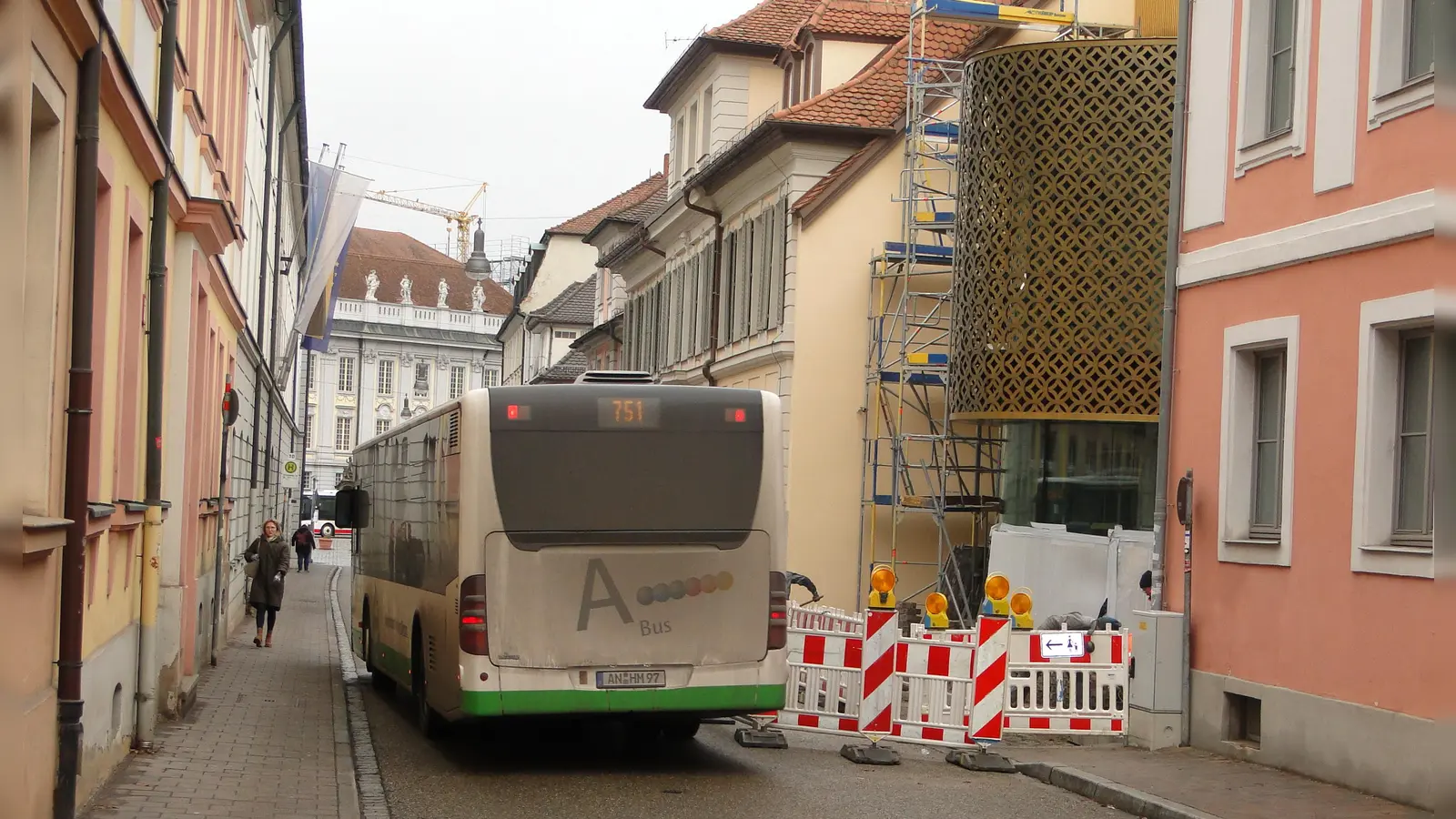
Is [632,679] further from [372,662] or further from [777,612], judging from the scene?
[372,662]

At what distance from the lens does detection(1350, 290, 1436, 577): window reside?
1116cm

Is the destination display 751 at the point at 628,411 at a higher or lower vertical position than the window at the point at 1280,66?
lower

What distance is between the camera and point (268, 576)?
24656 mm

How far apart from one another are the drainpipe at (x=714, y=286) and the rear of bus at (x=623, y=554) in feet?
80.1

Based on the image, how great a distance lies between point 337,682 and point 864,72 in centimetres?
1762

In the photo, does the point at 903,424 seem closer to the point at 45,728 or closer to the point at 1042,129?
the point at 1042,129

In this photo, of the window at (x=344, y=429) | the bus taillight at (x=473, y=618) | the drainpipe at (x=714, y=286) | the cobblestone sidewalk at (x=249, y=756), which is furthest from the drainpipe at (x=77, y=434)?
the window at (x=344, y=429)

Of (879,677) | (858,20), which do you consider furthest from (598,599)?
(858,20)

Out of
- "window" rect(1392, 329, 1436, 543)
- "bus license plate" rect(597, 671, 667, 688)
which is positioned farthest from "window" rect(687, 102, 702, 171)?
"window" rect(1392, 329, 1436, 543)

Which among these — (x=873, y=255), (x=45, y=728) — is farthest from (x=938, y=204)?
(x=45, y=728)

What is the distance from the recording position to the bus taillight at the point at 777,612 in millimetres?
12539

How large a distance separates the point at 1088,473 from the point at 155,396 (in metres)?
14.9

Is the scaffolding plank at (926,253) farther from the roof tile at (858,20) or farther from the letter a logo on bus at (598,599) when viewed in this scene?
the letter a logo on bus at (598,599)

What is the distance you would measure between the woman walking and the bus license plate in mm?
13536
